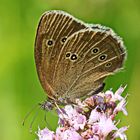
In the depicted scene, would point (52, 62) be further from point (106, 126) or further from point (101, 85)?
point (106, 126)

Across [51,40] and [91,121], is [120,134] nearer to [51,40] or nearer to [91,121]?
[91,121]

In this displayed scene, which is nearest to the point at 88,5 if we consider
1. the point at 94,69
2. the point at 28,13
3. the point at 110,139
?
the point at 28,13

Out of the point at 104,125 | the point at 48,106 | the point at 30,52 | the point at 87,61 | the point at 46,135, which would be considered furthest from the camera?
the point at 30,52

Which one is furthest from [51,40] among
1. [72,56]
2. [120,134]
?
[120,134]

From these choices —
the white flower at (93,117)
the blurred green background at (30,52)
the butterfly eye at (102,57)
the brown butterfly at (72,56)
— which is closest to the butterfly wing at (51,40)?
the brown butterfly at (72,56)

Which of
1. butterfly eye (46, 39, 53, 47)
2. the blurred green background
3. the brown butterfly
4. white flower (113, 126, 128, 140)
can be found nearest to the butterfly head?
the brown butterfly
